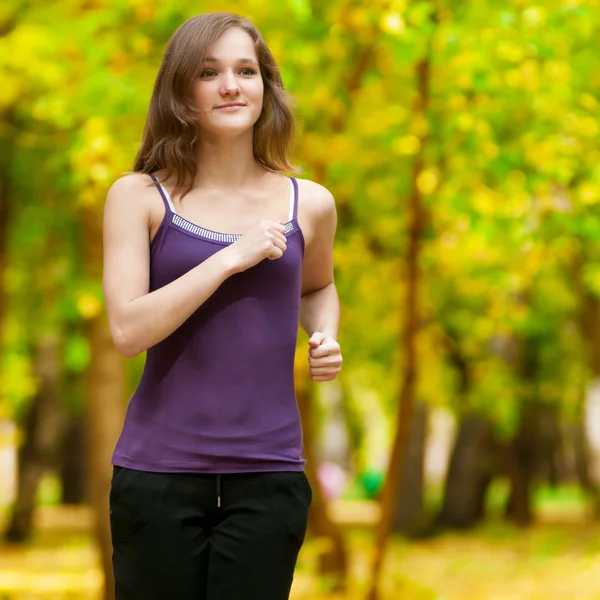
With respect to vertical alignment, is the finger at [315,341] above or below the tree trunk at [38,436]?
above

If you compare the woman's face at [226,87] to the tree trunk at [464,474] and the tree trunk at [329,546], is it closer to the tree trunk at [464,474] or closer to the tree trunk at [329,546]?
the tree trunk at [329,546]

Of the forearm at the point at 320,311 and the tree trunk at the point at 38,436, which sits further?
the tree trunk at the point at 38,436

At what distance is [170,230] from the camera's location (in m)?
2.56

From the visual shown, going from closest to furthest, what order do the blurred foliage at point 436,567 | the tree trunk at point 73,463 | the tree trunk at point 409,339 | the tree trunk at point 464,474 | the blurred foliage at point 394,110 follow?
the blurred foliage at point 394,110, the tree trunk at point 409,339, the blurred foliage at point 436,567, the tree trunk at point 464,474, the tree trunk at point 73,463

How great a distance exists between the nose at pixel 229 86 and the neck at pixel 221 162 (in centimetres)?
12

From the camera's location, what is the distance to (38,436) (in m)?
19.4

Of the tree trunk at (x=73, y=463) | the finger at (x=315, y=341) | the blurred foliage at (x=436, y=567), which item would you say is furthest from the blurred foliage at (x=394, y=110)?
the tree trunk at (x=73, y=463)

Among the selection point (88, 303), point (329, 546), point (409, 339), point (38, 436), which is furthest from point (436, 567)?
point (88, 303)

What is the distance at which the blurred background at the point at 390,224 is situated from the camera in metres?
7.09

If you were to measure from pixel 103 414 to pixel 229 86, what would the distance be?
6.45 metres

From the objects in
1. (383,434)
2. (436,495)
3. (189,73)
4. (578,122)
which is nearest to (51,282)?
(578,122)

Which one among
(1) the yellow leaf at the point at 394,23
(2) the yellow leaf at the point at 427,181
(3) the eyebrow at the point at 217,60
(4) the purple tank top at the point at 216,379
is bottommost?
(4) the purple tank top at the point at 216,379

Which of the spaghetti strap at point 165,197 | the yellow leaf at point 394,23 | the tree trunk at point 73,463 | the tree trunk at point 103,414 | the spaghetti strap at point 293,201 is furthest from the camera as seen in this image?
the tree trunk at point 73,463

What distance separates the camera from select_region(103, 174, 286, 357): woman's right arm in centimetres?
243
